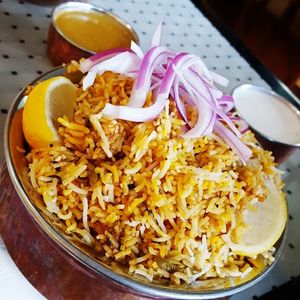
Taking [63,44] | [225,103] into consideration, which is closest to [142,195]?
[225,103]

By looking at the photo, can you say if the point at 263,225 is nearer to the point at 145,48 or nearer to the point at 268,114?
the point at 268,114

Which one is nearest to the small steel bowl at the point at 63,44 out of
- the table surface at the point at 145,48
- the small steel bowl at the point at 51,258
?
the table surface at the point at 145,48

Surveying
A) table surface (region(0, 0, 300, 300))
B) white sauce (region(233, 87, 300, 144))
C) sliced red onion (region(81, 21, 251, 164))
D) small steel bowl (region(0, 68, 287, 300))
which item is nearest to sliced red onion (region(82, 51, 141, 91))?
sliced red onion (region(81, 21, 251, 164))

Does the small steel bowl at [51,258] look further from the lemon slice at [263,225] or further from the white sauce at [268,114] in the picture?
the white sauce at [268,114]

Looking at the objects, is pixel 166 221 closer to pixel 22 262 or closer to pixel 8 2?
pixel 22 262

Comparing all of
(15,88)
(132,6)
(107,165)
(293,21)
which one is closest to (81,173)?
(107,165)
